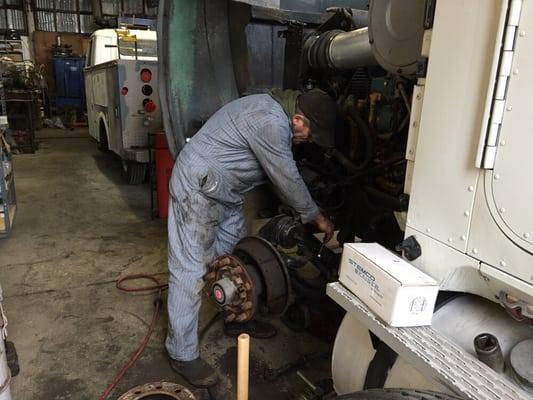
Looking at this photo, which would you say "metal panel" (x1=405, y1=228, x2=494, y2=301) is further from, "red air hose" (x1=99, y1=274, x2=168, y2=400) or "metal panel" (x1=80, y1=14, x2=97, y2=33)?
"metal panel" (x1=80, y1=14, x2=97, y2=33)

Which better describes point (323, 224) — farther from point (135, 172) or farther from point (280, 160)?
point (135, 172)

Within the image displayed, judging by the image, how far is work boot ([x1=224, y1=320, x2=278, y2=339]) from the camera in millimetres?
2473

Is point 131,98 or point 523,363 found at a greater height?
point 131,98

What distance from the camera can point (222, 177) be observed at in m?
2.04

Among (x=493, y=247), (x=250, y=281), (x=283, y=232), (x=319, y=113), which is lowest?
(x=250, y=281)

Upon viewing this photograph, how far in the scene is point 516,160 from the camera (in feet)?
3.07

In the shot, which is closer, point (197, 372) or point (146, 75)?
point (197, 372)

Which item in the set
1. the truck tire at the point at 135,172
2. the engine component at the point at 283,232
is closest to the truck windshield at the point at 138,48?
the truck tire at the point at 135,172

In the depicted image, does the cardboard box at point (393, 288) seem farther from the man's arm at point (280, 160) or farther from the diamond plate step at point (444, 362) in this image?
the man's arm at point (280, 160)

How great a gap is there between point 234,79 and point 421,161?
70.2 inches

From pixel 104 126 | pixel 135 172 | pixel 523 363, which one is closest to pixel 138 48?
pixel 104 126

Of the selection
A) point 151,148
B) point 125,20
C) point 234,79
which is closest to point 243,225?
point 234,79

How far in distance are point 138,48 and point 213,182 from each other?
408 cm

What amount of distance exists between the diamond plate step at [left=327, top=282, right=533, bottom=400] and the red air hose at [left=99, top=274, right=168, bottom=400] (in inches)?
54.2
